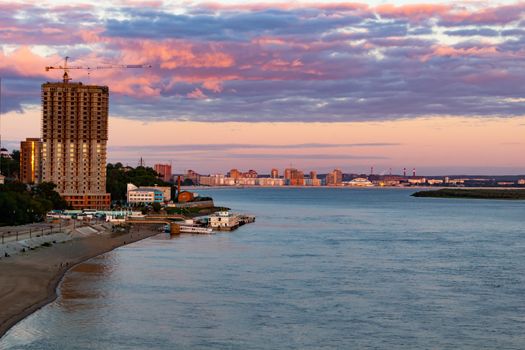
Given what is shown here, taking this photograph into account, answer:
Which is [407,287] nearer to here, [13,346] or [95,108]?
[13,346]

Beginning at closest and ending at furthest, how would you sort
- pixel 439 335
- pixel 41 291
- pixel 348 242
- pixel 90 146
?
1. pixel 439 335
2. pixel 41 291
3. pixel 348 242
4. pixel 90 146

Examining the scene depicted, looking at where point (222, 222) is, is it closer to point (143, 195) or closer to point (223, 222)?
point (223, 222)

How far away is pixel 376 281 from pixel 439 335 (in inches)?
735

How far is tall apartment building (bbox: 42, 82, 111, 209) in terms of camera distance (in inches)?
6777

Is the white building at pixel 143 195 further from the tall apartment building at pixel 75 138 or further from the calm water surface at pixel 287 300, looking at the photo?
the calm water surface at pixel 287 300

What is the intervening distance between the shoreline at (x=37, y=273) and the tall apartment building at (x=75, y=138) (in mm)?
77499

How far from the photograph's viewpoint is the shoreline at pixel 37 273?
46.3 metres

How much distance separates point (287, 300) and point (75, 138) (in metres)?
131

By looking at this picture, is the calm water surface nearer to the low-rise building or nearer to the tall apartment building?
the tall apartment building

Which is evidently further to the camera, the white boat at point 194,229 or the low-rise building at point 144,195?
the low-rise building at point 144,195

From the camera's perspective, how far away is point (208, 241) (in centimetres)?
10094

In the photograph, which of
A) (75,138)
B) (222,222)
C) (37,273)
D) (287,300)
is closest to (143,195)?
(75,138)

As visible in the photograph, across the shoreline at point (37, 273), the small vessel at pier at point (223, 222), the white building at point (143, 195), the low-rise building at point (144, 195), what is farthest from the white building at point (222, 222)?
the white building at point (143, 195)

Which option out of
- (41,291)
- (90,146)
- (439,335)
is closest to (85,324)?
(41,291)
